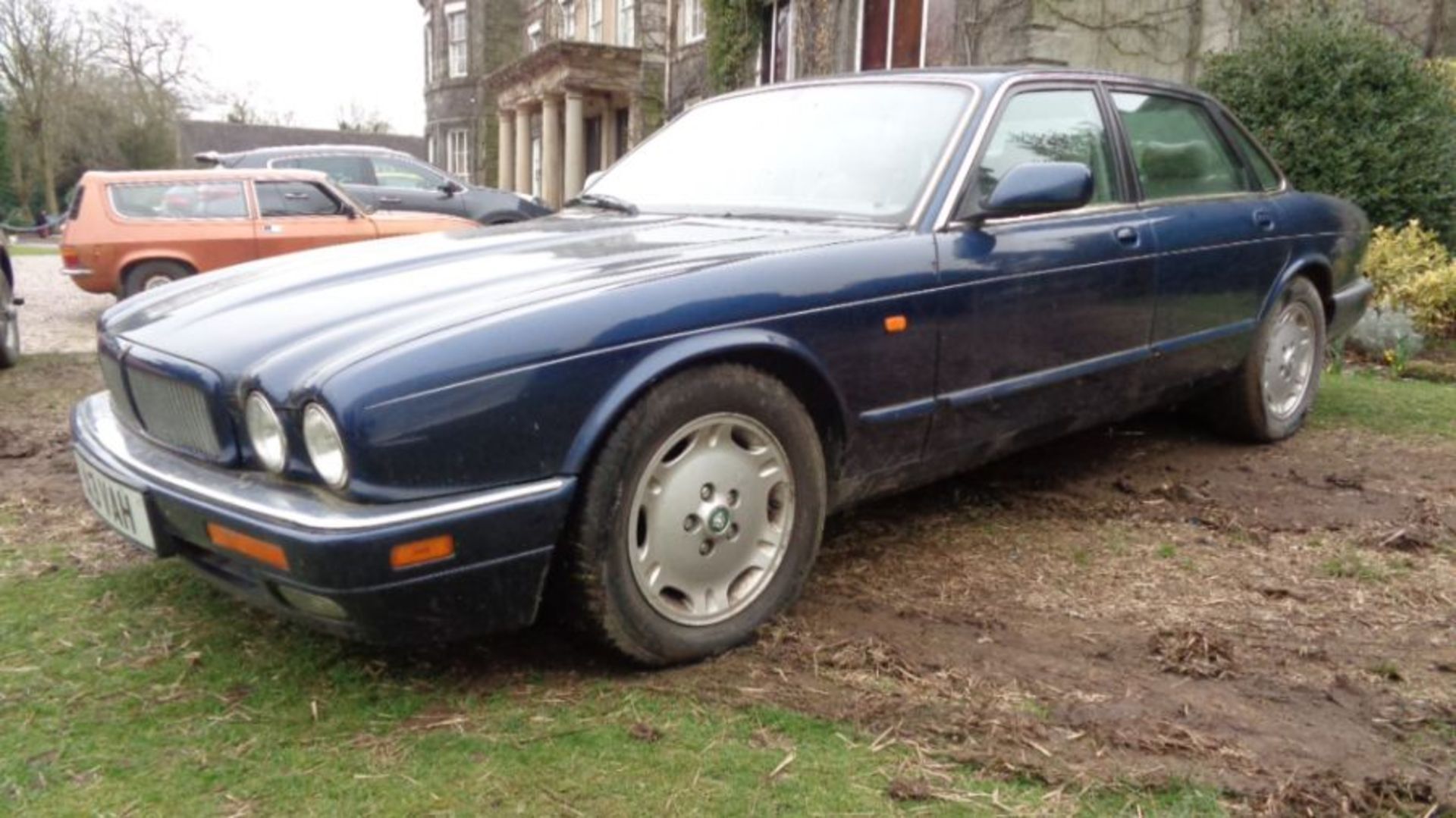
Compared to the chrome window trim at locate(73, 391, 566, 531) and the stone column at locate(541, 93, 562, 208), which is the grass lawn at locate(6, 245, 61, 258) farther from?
the chrome window trim at locate(73, 391, 566, 531)

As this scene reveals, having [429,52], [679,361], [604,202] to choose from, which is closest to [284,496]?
[679,361]

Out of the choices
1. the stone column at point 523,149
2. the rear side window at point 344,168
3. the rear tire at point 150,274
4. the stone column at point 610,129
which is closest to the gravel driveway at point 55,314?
the rear tire at point 150,274

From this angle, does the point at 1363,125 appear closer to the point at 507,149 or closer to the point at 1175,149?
the point at 1175,149

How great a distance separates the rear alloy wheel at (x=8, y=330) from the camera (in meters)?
6.68

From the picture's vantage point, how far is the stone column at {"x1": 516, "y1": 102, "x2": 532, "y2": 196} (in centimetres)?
2592

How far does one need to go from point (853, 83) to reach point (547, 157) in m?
20.8

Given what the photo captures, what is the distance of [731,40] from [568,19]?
12957 millimetres

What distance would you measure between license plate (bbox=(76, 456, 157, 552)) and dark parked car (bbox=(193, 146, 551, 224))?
398 inches

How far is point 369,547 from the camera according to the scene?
7.04ft

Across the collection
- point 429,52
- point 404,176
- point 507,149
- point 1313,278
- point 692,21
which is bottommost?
point 1313,278

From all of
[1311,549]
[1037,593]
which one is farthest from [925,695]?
[1311,549]

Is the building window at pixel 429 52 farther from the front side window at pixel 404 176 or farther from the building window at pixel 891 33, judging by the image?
the building window at pixel 891 33

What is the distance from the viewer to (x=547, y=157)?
23.7 m

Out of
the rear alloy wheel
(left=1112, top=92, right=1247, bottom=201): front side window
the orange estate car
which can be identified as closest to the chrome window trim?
(left=1112, top=92, right=1247, bottom=201): front side window
